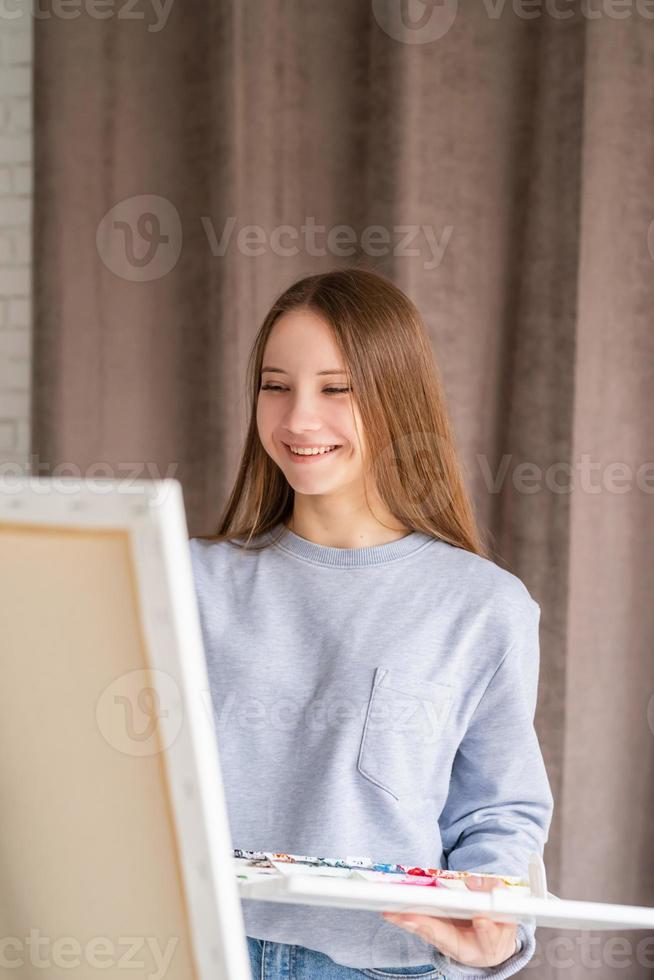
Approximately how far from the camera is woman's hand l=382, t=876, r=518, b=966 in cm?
73

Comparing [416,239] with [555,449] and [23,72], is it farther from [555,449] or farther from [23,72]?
[23,72]

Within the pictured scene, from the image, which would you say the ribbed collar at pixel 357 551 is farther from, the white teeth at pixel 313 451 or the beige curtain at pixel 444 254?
the beige curtain at pixel 444 254

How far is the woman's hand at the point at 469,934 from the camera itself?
28.7 inches

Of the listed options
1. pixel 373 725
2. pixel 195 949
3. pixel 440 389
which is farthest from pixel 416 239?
pixel 195 949

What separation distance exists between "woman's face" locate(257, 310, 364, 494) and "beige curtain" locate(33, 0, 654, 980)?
72 cm

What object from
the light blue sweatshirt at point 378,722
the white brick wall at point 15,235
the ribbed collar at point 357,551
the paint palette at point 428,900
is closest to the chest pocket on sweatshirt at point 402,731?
the light blue sweatshirt at point 378,722

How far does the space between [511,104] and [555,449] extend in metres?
0.61

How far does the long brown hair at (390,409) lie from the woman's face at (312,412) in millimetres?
16

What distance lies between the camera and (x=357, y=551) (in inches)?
44.6


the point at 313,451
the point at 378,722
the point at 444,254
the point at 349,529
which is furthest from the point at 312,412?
the point at 444,254

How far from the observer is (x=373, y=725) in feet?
3.40

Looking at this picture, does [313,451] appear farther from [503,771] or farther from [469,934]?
[469,934]

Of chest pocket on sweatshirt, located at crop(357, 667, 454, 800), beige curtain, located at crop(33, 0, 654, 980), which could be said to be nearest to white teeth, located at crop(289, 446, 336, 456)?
chest pocket on sweatshirt, located at crop(357, 667, 454, 800)

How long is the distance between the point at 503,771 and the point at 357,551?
0.28m
